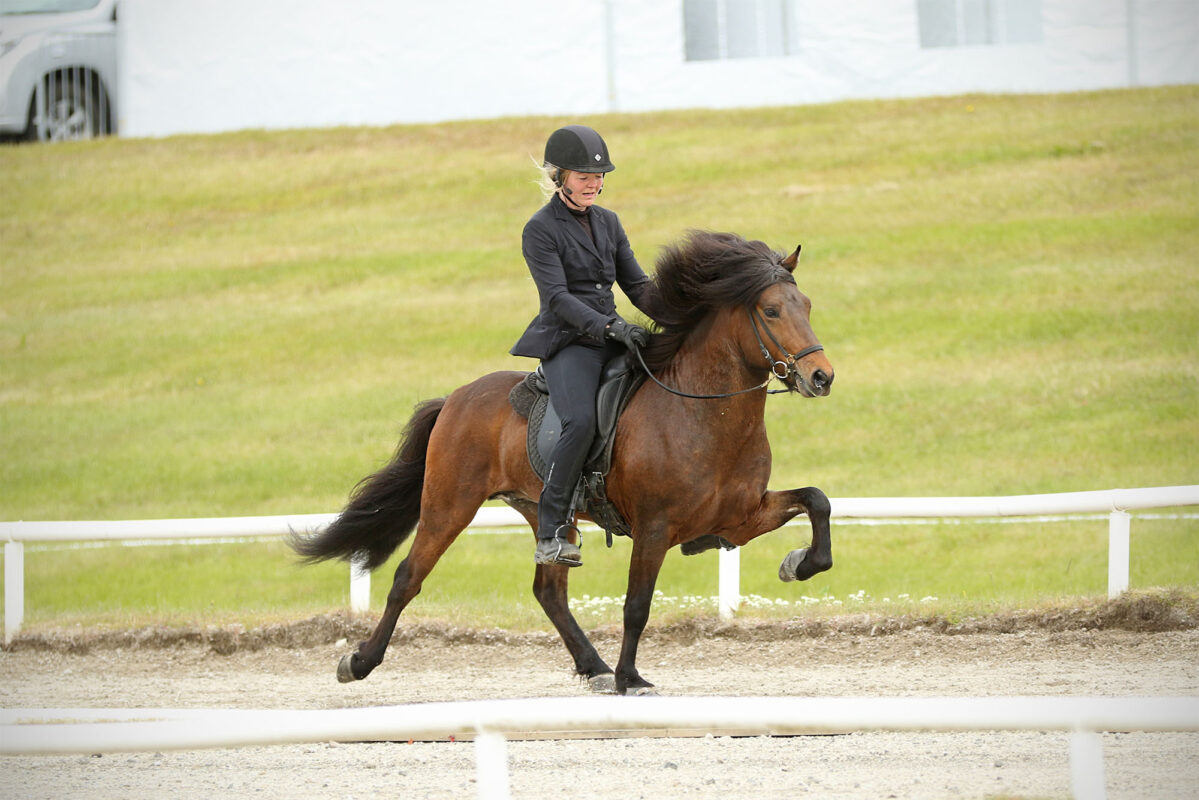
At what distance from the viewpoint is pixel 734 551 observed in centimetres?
911

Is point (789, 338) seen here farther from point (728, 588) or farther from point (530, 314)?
point (530, 314)

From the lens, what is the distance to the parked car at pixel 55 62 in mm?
25719

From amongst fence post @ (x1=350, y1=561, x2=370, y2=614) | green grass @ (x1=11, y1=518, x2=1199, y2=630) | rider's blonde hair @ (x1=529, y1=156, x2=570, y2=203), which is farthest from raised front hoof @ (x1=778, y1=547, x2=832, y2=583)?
fence post @ (x1=350, y1=561, x2=370, y2=614)

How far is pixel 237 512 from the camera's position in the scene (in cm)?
1480

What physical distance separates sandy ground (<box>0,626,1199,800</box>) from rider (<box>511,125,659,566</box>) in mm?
1308

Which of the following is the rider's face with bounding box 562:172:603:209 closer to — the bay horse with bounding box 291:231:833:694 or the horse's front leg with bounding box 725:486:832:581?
the bay horse with bounding box 291:231:833:694

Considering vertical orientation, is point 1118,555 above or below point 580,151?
below

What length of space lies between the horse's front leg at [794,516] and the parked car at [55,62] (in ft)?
76.5

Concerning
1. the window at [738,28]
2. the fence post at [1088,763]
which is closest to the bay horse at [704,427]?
the fence post at [1088,763]

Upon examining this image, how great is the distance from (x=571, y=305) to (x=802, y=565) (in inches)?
71.3

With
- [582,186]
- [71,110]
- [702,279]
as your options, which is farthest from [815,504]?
[71,110]

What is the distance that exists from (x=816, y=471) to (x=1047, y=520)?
262 centimetres

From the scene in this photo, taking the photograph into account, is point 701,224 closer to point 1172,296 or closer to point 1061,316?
point 1061,316

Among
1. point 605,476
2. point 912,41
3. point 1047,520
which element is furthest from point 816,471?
point 912,41
